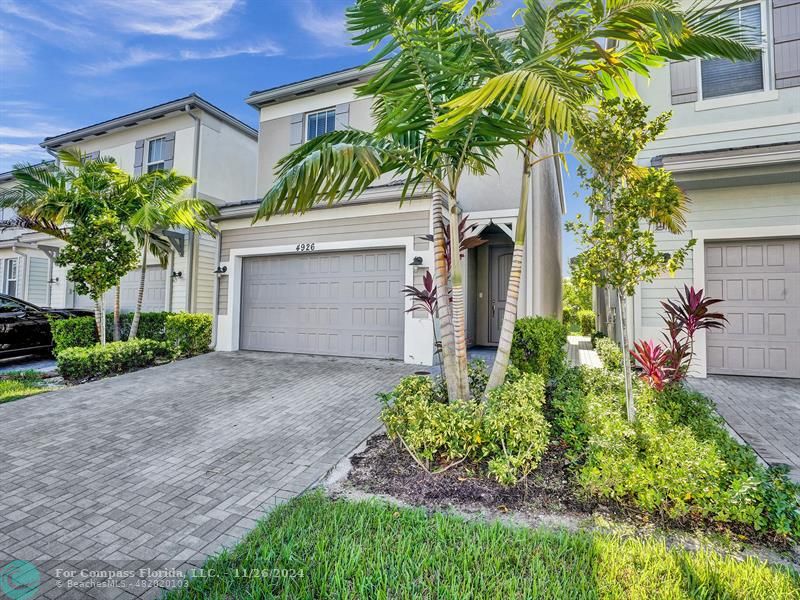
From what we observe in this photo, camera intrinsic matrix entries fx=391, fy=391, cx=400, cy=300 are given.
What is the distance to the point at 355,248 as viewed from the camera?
8.66 meters

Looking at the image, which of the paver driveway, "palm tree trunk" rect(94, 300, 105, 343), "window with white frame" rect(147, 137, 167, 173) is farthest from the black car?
"window with white frame" rect(147, 137, 167, 173)

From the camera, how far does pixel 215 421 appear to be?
486 centimetres

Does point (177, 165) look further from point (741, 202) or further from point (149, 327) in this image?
point (741, 202)

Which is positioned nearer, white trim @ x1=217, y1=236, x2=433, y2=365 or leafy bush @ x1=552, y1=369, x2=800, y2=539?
leafy bush @ x1=552, y1=369, x2=800, y2=539

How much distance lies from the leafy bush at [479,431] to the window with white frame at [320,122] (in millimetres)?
9889

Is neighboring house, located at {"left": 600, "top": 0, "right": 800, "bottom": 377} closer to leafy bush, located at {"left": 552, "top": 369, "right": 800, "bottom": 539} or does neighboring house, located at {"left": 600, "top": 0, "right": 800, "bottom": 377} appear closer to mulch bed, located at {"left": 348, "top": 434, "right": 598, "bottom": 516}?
leafy bush, located at {"left": 552, "top": 369, "right": 800, "bottom": 539}

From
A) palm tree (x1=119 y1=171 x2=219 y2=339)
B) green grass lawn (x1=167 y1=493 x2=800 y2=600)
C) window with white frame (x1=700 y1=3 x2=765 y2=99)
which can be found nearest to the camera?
green grass lawn (x1=167 y1=493 x2=800 y2=600)

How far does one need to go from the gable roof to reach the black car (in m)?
6.61

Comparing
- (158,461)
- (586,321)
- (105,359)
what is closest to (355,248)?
(105,359)

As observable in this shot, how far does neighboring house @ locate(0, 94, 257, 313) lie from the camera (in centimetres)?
1166

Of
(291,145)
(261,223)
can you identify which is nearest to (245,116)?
(291,145)

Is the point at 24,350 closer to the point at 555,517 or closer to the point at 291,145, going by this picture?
the point at 291,145

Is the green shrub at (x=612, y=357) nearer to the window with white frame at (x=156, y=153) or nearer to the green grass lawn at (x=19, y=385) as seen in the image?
the green grass lawn at (x=19, y=385)

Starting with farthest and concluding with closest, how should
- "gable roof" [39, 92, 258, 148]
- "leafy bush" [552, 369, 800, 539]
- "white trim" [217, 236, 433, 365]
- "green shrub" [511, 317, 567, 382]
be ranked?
"gable roof" [39, 92, 258, 148] < "white trim" [217, 236, 433, 365] < "green shrub" [511, 317, 567, 382] < "leafy bush" [552, 369, 800, 539]
